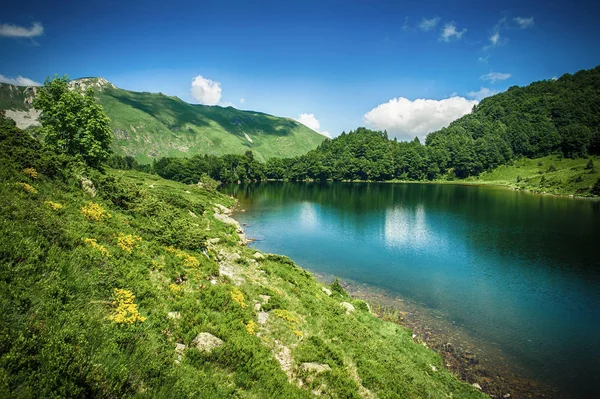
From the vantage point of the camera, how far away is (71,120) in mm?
43375

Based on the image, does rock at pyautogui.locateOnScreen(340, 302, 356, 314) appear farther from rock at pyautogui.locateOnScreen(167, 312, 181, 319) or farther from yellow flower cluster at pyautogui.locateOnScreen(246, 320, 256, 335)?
rock at pyautogui.locateOnScreen(167, 312, 181, 319)

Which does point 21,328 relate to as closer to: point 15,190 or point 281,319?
point 15,190

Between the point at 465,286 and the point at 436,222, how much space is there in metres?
38.7

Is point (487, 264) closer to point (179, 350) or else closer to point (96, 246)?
point (179, 350)

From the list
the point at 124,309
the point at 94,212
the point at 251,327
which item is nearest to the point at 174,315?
the point at 124,309

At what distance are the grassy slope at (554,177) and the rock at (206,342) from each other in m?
160

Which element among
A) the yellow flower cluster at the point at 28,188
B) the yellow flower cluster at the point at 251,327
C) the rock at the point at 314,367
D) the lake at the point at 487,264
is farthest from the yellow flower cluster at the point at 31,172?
the lake at the point at 487,264

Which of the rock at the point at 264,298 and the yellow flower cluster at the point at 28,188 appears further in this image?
the rock at the point at 264,298

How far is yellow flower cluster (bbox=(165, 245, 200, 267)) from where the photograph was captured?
19328 mm

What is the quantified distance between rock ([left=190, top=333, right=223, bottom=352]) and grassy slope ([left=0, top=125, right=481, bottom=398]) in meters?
0.31

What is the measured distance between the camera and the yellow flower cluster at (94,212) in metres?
17.5

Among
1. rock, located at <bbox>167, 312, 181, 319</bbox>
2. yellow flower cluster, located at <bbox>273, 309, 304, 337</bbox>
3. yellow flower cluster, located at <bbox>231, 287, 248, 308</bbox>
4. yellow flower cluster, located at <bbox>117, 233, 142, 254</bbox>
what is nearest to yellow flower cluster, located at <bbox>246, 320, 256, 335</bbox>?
yellow flower cluster, located at <bbox>231, 287, 248, 308</bbox>

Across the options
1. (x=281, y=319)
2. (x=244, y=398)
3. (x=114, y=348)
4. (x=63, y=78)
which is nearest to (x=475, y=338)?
(x=281, y=319)

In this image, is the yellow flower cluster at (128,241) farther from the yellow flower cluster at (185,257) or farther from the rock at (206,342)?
the rock at (206,342)
